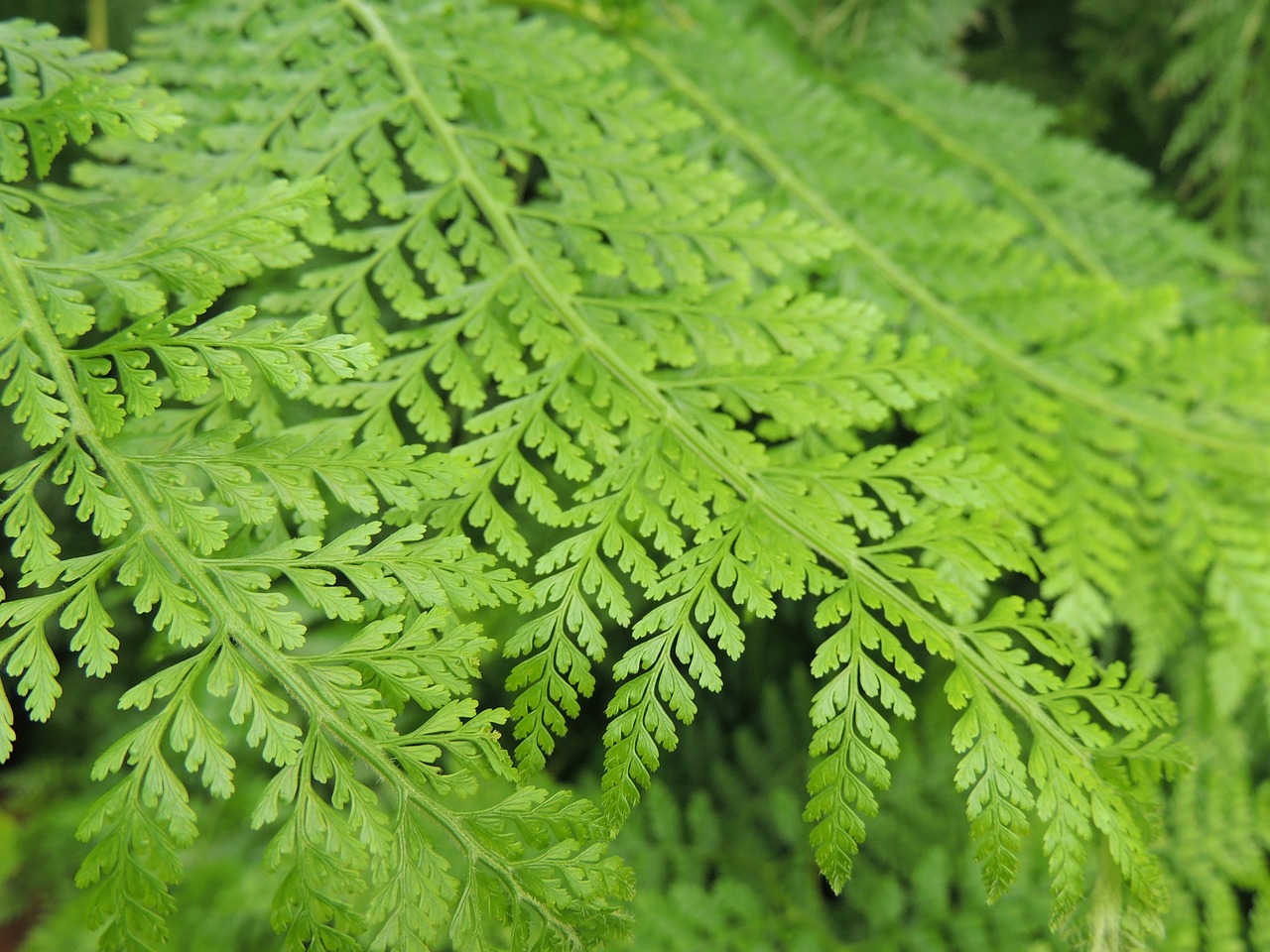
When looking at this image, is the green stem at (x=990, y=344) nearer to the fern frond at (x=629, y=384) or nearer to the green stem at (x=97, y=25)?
the fern frond at (x=629, y=384)

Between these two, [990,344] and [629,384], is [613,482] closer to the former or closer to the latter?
[629,384]

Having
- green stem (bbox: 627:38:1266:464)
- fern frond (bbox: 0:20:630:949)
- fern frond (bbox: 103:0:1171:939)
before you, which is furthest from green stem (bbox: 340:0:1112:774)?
green stem (bbox: 627:38:1266:464)

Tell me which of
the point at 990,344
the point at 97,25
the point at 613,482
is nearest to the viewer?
the point at 613,482

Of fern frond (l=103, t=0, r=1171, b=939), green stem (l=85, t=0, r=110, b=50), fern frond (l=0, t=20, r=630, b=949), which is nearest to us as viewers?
fern frond (l=0, t=20, r=630, b=949)

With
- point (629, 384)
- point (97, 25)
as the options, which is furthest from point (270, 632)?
point (97, 25)

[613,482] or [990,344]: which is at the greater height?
[990,344]

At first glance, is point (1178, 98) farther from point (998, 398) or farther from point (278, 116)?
point (278, 116)

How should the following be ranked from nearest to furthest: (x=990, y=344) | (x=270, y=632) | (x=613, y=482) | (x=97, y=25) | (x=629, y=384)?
(x=270, y=632) → (x=613, y=482) → (x=629, y=384) → (x=990, y=344) → (x=97, y=25)

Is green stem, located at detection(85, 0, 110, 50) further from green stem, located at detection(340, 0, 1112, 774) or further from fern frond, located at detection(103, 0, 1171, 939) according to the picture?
green stem, located at detection(340, 0, 1112, 774)
